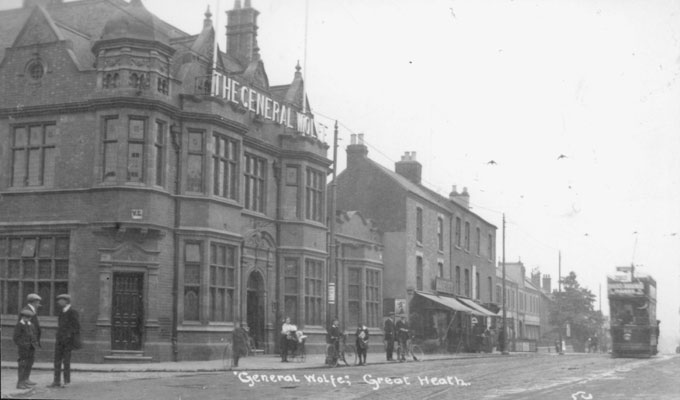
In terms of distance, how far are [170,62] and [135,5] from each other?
2.14 meters

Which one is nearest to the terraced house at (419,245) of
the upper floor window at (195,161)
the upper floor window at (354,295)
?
the upper floor window at (354,295)

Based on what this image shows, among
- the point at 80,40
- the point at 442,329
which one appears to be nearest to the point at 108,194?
the point at 80,40

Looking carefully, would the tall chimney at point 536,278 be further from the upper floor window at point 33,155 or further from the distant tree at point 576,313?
the upper floor window at point 33,155

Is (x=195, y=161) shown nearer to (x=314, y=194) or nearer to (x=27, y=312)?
(x=314, y=194)

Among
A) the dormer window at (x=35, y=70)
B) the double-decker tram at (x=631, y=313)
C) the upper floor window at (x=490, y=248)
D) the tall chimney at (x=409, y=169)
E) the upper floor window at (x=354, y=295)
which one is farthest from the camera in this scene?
the upper floor window at (x=490, y=248)

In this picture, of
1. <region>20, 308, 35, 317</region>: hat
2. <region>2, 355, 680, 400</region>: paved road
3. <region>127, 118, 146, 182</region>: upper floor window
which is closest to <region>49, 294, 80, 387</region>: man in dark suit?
<region>2, 355, 680, 400</region>: paved road

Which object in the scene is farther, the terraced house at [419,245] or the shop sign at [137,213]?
the terraced house at [419,245]

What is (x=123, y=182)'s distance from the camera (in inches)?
1024

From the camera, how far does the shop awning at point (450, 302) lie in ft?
148

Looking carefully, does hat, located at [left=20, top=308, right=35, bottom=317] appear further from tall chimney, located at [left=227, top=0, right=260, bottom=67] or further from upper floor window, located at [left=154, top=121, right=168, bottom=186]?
tall chimney, located at [left=227, top=0, right=260, bottom=67]

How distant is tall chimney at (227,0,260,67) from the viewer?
35.8m

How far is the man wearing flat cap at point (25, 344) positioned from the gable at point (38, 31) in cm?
1389

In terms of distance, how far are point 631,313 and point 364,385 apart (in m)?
24.4

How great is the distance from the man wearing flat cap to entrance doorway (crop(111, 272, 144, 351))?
31.5 feet
